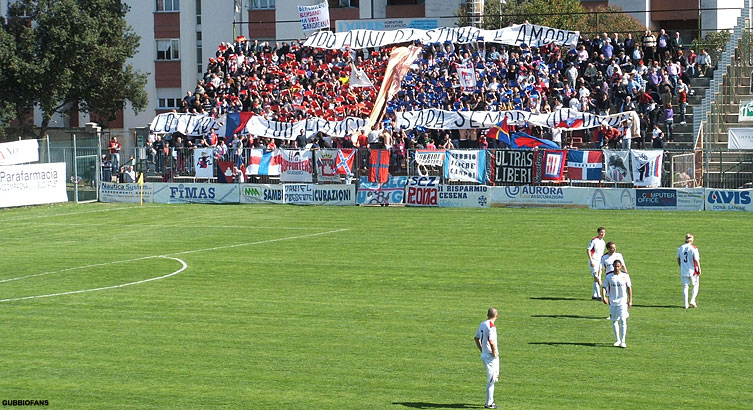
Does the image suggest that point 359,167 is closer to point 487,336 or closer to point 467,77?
point 467,77

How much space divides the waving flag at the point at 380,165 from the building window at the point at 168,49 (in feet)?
133

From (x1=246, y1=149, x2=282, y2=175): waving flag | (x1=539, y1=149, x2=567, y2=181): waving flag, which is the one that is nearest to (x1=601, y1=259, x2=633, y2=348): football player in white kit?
(x1=539, y1=149, x2=567, y2=181): waving flag

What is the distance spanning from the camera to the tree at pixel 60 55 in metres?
73.6

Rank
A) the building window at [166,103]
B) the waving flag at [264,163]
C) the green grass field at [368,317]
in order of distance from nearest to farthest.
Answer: the green grass field at [368,317] → the waving flag at [264,163] → the building window at [166,103]

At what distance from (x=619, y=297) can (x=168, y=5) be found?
70.5 m

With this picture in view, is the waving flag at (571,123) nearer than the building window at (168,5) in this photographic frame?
Yes

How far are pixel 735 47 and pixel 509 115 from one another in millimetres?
12410

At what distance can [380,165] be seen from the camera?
157ft

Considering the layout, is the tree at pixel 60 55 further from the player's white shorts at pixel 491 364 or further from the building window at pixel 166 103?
the player's white shorts at pixel 491 364

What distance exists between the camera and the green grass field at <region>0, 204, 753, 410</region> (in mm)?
17094

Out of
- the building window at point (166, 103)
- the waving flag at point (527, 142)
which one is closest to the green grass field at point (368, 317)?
the waving flag at point (527, 142)

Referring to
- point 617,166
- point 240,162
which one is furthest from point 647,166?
point 240,162

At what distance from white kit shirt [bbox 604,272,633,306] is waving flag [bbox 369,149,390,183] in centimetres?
2830

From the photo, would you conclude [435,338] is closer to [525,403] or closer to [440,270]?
[525,403]
